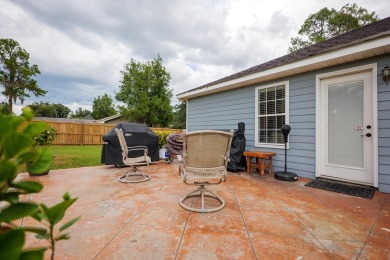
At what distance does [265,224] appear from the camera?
7.38 feet

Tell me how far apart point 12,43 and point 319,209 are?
27.2 meters

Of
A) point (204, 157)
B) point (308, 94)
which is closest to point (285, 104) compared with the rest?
point (308, 94)

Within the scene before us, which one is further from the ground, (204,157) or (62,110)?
(62,110)

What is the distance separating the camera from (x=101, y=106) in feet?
124

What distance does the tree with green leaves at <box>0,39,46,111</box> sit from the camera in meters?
18.4

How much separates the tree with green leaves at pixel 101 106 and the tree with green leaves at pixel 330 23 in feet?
114

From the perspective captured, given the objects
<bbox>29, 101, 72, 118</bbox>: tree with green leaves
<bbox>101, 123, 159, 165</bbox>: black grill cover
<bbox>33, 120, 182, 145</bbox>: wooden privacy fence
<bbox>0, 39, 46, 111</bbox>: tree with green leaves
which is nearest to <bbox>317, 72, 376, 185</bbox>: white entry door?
<bbox>101, 123, 159, 165</bbox>: black grill cover

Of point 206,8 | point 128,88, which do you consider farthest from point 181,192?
point 128,88

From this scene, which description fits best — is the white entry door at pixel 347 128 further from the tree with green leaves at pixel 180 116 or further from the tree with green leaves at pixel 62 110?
the tree with green leaves at pixel 62 110

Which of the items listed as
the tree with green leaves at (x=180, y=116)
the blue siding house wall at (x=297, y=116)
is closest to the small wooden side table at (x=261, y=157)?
the blue siding house wall at (x=297, y=116)

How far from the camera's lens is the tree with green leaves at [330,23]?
1098 cm

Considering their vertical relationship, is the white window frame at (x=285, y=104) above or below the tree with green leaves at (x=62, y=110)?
below

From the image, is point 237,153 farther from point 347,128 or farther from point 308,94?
point 347,128

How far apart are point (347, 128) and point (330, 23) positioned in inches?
469
